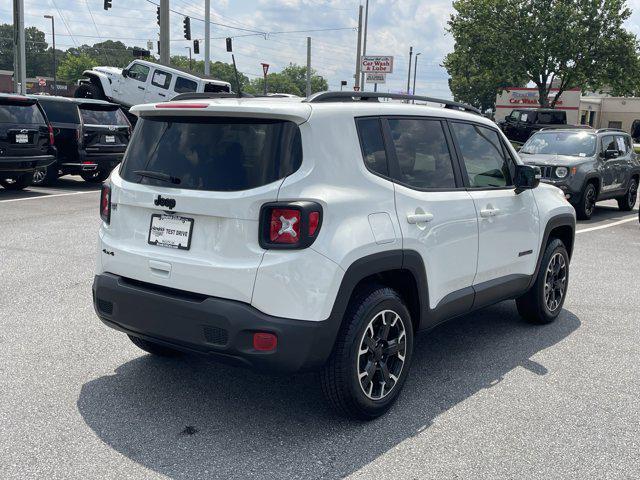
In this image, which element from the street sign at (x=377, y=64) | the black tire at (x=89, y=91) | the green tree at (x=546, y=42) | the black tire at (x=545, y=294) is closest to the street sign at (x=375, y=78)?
the street sign at (x=377, y=64)

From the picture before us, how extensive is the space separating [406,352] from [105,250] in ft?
6.14

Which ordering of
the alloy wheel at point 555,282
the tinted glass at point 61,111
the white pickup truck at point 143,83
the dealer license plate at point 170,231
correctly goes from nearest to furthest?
the dealer license plate at point 170,231
the alloy wheel at point 555,282
the tinted glass at point 61,111
the white pickup truck at point 143,83

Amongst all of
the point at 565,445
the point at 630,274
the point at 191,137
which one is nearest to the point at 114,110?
the point at 630,274

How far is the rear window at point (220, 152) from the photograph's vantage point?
348 centimetres

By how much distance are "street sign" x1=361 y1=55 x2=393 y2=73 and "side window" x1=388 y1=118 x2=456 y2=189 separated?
122ft

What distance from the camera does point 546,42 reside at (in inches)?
1575

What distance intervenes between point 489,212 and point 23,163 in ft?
34.4

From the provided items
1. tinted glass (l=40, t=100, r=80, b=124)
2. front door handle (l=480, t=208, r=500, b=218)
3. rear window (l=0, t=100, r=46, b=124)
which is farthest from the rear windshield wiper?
tinted glass (l=40, t=100, r=80, b=124)

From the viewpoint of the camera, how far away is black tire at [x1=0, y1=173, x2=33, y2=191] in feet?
44.9

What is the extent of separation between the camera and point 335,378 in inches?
143

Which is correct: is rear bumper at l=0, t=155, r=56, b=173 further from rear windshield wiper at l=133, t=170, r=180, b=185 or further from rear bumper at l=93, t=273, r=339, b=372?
rear bumper at l=93, t=273, r=339, b=372

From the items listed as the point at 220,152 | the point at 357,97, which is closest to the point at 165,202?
the point at 220,152

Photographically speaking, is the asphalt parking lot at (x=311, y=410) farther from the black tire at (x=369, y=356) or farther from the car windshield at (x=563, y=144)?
the car windshield at (x=563, y=144)

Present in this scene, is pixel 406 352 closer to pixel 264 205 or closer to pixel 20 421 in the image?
pixel 264 205
